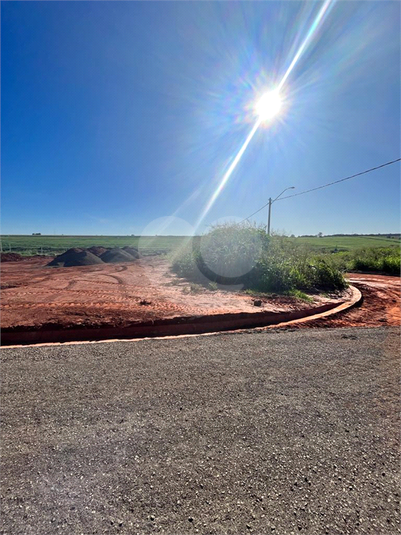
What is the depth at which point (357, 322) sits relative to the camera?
6.03 metres

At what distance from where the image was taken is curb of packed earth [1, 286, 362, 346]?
4.34 metres

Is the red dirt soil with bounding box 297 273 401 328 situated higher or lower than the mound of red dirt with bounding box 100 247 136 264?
lower

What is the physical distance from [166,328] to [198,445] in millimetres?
3067

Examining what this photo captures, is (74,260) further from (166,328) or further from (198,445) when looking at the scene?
(198,445)

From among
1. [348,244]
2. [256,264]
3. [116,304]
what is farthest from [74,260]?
[348,244]

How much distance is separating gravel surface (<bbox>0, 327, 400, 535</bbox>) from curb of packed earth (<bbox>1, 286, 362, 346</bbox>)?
2.90ft

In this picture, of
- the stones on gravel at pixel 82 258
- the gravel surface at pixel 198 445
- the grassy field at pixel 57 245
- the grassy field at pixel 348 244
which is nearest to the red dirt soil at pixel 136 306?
the gravel surface at pixel 198 445

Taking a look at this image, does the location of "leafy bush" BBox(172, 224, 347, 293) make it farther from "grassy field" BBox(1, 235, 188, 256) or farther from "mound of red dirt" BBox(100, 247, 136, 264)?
"mound of red dirt" BBox(100, 247, 136, 264)

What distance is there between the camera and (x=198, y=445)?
78.0 inches

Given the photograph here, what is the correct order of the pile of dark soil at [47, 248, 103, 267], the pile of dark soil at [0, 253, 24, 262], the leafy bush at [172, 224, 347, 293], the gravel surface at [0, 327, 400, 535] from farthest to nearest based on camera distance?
the pile of dark soil at [0, 253, 24, 262] → the pile of dark soil at [47, 248, 103, 267] → the leafy bush at [172, 224, 347, 293] → the gravel surface at [0, 327, 400, 535]

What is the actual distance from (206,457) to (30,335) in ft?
13.4

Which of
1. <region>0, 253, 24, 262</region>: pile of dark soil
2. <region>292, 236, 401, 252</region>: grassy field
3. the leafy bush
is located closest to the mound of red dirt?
<region>0, 253, 24, 262</region>: pile of dark soil

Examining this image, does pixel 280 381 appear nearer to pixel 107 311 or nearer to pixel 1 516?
pixel 1 516

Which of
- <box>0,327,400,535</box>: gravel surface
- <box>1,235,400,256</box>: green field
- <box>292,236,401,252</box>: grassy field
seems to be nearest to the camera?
<box>0,327,400,535</box>: gravel surface
